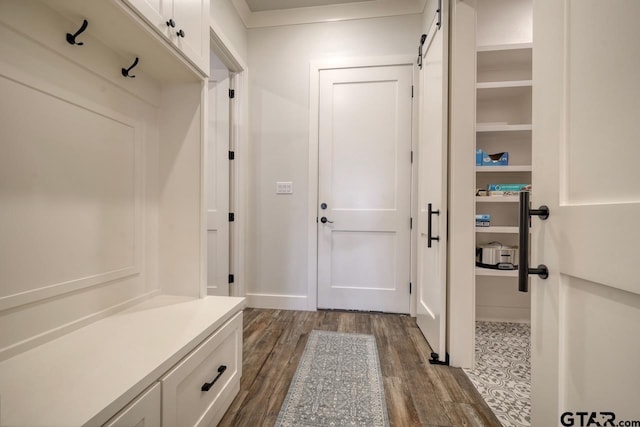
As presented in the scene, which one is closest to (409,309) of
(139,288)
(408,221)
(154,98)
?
(408,221)

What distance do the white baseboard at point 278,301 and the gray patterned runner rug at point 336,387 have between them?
600 millimetres

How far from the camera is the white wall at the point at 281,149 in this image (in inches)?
101

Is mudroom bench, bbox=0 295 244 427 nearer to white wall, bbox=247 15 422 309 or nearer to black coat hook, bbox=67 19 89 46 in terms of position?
black coat hook, bbox=67 19 89 46

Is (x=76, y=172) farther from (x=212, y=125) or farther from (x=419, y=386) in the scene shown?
(x=419, y=386)

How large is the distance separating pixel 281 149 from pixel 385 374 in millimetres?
2011

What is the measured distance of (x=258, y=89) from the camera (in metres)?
2.63

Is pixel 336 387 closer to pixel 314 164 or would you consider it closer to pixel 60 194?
pixel 60 194

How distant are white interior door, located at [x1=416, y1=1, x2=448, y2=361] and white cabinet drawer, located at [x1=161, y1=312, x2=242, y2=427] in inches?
48.1

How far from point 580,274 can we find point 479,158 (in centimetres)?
173

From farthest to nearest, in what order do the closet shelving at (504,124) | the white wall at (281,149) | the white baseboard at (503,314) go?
the white wall at (281,149) < the white baseboard at (503,314) < the closet shelving at (504,124)

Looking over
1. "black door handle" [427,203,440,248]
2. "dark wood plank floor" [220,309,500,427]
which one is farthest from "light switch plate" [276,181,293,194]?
"black door handle" [427,203,440,248]

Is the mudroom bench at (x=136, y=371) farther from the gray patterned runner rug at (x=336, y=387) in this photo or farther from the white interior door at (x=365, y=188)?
the white interior door at (x=365, y=188)

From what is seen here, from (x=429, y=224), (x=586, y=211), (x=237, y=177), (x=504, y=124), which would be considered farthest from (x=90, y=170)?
(x=504, y=124)

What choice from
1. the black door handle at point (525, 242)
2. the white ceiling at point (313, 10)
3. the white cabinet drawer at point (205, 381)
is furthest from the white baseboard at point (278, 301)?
the white ceiling at point (313, 10)
